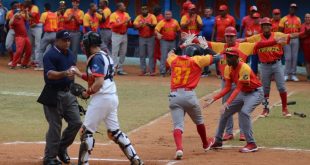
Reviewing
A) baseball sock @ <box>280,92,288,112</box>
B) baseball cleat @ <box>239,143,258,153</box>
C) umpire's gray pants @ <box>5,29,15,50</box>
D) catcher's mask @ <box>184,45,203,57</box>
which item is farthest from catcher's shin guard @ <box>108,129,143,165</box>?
umpire's gray pants @ <box>5,29,15,50</box>

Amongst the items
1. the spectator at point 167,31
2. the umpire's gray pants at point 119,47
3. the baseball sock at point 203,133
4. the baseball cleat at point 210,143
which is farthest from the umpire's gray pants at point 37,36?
the baseball sock at point 203,133

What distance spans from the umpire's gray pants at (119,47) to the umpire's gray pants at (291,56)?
15.6ft

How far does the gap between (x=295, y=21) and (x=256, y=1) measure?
285cm

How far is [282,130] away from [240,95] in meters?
2.29

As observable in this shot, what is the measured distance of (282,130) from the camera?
1417cm

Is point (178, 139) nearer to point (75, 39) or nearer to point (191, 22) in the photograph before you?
point (191, 22)

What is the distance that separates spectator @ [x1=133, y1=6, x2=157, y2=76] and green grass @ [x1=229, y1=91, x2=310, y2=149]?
6958 mm

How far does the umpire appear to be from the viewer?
10.7 m

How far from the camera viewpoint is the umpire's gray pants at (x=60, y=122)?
10727 millimetres

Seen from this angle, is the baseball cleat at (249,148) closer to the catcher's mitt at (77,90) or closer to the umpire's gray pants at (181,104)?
the umpire's gray pants at (181,104)

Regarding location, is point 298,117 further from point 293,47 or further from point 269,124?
point 293,47

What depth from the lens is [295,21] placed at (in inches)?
857

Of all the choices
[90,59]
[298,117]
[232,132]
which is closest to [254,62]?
[298,117]

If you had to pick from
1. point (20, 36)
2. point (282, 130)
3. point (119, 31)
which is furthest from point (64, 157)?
point (20, 36)
